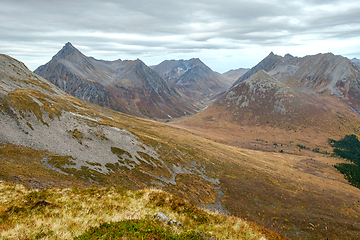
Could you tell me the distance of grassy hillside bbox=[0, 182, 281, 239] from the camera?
11031mm

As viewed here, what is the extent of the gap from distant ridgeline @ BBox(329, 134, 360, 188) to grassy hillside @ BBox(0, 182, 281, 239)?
323 feet

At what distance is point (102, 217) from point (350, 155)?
16113 cm

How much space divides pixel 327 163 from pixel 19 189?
13492 cm

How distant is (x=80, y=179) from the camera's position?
32844 mm

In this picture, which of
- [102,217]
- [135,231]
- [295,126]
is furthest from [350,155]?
[102,217]

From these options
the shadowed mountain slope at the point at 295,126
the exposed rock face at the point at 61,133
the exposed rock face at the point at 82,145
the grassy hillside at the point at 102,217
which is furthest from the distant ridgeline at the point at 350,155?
the grassy hillside at the point at 102,217

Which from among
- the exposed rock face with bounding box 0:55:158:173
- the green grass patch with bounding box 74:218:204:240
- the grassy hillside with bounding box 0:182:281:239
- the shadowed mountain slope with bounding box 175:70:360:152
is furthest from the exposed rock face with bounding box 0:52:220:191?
the shadowed mountain slope with bounding box 175:70:360:152

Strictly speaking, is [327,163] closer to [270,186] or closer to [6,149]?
[270,186]

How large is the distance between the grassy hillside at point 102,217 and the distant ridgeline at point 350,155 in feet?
323

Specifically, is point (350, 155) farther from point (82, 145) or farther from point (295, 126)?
point (82, 145)

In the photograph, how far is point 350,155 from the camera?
118500mm

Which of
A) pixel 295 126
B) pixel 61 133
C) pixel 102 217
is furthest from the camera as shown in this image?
pixel 295 126

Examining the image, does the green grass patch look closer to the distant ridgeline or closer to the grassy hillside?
the grassy hillside

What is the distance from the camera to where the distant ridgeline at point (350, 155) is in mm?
85450
